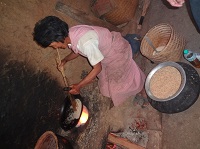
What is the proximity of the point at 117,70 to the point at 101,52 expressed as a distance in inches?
19.6

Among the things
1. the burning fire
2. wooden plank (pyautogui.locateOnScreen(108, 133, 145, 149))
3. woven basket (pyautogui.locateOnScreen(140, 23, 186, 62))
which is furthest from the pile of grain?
the burning fire

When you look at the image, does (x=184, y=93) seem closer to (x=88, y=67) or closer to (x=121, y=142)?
(x=121, y=142)

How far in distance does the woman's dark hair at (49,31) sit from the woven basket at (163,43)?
1.70m

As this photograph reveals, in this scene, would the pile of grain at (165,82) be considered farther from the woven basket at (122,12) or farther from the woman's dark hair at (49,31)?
the woven basket at (122,12)

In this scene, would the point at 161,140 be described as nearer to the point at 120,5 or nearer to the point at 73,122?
the point at 73,122

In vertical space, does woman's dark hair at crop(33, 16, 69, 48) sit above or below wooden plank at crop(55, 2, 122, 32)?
above

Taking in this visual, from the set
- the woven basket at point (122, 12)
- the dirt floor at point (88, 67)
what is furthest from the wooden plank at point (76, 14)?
the woven basket at point (122, 12)

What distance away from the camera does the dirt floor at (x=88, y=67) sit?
2.81m

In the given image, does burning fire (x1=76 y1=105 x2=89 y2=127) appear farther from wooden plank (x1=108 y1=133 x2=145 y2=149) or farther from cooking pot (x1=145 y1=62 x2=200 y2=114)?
cooking pot (x1=145 y1=62 x2=200 y2=114)

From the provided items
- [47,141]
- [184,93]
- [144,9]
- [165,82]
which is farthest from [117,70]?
[144,9]

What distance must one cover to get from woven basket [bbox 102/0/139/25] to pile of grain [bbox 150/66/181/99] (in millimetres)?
1946

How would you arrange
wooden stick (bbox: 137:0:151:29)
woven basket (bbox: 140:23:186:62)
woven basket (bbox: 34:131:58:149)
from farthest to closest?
wooden stick (bbox: 137:0:151:29)
woven basket (bbox: 140:23:186:62)
woven basket (bbox: 34:131:58:149)

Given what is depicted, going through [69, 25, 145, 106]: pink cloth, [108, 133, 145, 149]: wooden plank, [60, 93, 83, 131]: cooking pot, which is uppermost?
[69, 25, 145, 106]: pink cloth

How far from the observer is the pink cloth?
3.04 meters
